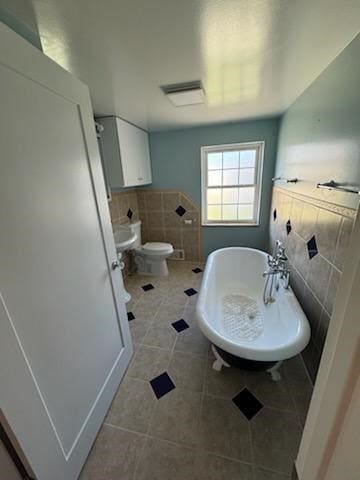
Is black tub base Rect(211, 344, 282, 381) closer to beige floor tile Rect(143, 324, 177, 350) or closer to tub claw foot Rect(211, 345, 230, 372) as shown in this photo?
tub claw foot Rect(211, 345, 230, 372)

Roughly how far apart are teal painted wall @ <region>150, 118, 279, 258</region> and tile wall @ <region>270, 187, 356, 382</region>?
0.98 metres

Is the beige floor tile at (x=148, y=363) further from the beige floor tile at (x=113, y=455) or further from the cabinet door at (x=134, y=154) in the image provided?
the cabinet door at (x=134, y=154)

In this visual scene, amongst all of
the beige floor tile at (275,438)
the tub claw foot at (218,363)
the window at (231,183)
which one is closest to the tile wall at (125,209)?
the window at (231,183)

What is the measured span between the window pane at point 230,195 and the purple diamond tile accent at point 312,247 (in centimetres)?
167

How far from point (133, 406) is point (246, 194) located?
2798mm

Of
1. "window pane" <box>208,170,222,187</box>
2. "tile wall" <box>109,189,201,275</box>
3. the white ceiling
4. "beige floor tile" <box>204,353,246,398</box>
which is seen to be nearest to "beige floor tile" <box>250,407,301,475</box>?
"beige floor tile" <box>204,353,246,398</box>

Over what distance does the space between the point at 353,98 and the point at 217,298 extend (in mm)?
1923

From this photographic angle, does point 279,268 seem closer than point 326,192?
No

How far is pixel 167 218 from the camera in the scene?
325 cm

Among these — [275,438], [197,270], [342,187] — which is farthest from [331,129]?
[197,270]

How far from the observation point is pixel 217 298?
2232 mm

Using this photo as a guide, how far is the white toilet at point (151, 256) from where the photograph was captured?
Answer: 287 centimetres

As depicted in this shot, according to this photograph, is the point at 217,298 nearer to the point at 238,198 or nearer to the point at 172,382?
the point at 172,382

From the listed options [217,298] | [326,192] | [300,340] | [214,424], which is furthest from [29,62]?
[217,298]
